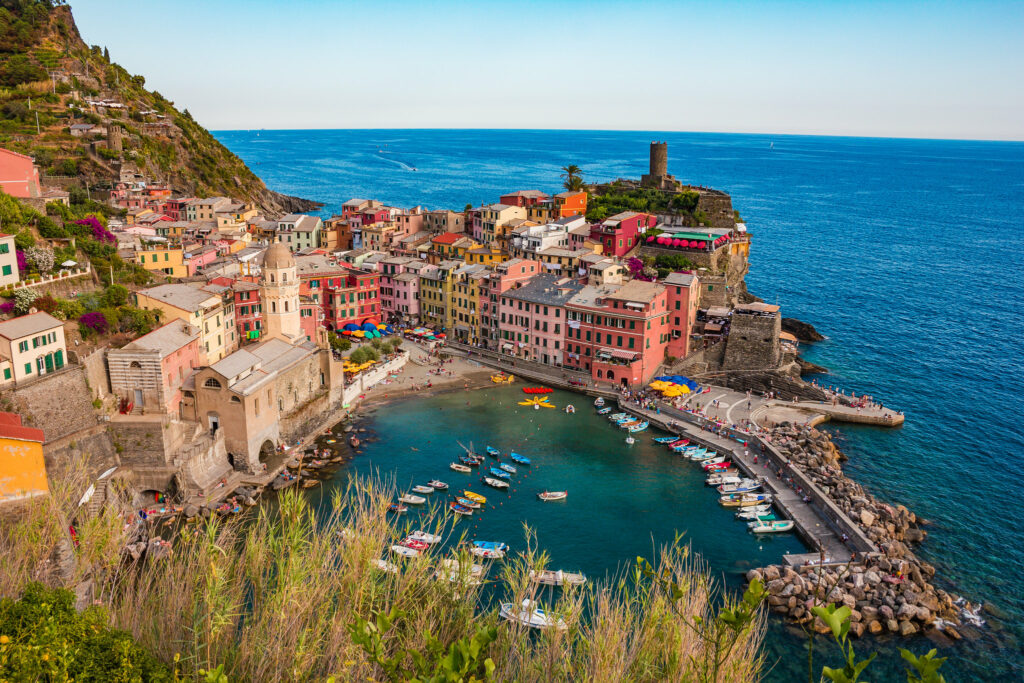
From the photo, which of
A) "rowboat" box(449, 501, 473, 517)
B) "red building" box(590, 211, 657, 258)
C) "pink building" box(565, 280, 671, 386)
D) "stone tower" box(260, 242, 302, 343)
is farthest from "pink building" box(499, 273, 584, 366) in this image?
"rowboat" box(449, 501, 473, 517)

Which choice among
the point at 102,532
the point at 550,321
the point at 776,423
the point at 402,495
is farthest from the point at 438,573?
the point at 550,321

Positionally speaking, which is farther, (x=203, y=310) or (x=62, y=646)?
(x=203, y=310)

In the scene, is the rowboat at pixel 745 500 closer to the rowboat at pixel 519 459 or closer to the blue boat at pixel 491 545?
the rowboat at pixel 519 459

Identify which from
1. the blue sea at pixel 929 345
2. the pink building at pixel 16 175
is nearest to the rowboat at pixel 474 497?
the blue sea at pixel 929 345

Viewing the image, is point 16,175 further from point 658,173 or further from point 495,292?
point 658,173

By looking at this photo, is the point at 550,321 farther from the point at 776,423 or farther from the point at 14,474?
the point at 14,474

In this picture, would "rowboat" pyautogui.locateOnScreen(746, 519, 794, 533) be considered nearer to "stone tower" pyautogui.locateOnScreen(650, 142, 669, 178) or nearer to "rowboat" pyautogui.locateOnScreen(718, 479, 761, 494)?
"rowboat" pyautogui.locateOnScreen(718, 479, 761, 494)

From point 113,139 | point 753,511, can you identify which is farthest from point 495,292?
point 113,139

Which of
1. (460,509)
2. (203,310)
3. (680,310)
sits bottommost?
(460,509)
